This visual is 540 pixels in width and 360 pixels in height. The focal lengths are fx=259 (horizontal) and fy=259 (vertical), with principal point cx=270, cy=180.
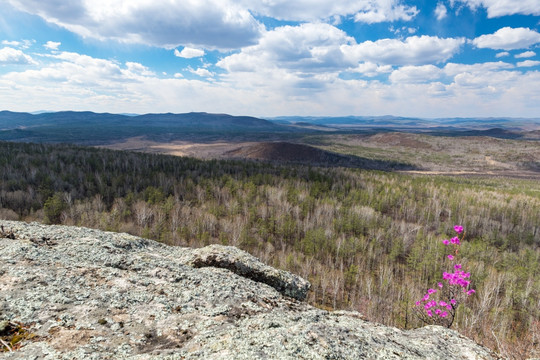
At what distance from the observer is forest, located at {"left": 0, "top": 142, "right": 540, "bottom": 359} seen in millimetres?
8969

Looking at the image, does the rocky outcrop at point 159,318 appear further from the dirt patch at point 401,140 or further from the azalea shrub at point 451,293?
the dirt patch at point 401,140

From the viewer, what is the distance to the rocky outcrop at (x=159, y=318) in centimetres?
216

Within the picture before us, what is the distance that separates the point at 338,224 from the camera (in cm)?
1645


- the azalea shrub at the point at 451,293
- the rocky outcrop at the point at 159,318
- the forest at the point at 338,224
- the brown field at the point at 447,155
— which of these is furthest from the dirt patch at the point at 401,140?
the rocky outcrop at the point at 159,318

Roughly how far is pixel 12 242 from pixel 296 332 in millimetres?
4187

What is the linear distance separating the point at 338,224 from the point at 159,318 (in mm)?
14925

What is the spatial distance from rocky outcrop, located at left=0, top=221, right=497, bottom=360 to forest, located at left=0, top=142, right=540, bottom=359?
13.8 ft

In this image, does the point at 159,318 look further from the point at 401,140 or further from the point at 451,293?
the point at 401,140

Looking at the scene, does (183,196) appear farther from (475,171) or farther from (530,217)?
(475,171)

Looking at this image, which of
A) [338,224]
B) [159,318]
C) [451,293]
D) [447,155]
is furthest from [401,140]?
[159,318]

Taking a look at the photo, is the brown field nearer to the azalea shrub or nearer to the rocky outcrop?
the azalea shrub

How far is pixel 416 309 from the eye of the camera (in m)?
7.49

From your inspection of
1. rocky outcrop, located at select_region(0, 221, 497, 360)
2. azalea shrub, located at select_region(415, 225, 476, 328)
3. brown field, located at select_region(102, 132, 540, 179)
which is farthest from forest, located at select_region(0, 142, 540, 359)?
brown field, located at select_region(102, 132, 540, 179)

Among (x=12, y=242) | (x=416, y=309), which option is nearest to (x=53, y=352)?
(x=12, y=242)
